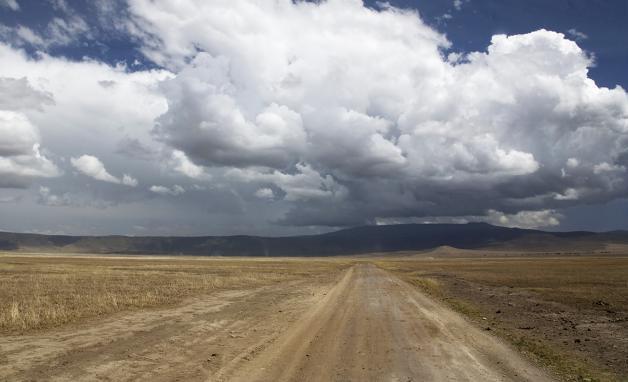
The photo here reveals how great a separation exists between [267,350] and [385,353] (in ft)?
10.7

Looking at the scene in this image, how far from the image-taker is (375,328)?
18.8 metres

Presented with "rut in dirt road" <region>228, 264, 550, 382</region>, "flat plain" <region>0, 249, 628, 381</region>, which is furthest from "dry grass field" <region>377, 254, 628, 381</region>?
"rut in dirt road" <region>228, 264, 550, 382</region>

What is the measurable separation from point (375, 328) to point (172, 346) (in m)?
7.50

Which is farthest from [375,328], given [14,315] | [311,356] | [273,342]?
[14,315]

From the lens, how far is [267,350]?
1416cm

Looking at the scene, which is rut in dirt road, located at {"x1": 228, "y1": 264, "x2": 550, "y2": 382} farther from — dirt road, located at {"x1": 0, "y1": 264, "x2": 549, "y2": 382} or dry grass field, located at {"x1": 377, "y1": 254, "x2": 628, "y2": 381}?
dry grass field, located at {"x1": 377, "y1": 254, "x2": 628, "y2": 381}

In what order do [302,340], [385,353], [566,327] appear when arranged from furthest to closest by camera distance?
[566,327], [302,340], [385,353]

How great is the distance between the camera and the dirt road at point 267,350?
37.8 feet

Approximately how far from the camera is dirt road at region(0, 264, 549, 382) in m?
11.5

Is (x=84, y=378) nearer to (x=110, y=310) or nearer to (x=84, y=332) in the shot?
(x=84, y=332)

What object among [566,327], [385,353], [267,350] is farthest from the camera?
[566,327]

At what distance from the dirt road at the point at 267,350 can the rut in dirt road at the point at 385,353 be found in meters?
0.03

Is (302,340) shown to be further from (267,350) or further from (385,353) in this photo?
(385,353)

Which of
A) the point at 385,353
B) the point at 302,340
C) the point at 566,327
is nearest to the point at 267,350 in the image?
the point at 302,340
